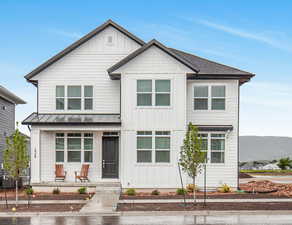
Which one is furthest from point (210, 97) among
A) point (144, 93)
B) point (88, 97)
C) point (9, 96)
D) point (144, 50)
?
point (9, 96)

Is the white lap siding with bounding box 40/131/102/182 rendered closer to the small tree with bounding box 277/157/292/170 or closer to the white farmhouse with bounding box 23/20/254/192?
the white farmhouse with bounding box 23/20/254/192

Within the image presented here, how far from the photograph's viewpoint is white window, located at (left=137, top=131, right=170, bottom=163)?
968 inches

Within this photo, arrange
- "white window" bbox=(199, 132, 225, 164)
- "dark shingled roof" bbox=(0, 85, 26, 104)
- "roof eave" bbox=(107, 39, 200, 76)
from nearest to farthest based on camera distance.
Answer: "roof eave" bbox=(107, 39, 200, 76)
"white window" bbox=(199, 132, 225, 164)
"dark shingled roof" bbox=(0, 85, 26, 104)

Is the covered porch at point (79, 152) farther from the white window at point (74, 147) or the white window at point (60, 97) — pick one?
the white window at point (60, 97)

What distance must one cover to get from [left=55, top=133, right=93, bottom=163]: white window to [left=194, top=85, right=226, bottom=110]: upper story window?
6052 millimetres

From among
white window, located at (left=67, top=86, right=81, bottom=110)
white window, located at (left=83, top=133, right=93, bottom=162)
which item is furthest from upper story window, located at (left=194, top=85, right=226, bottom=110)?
white window, located at (left=67, top=86, right=81, bottom=110)

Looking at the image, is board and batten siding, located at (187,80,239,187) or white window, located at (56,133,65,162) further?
white window, located at (56,133,65,162)

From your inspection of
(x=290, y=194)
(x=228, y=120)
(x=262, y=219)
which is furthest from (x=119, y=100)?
(x=262, y=219)

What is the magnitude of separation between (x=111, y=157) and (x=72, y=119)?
2924 millimetres

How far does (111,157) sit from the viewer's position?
2577 cm

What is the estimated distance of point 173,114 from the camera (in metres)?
24.5

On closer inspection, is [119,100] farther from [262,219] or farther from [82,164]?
[262,219]

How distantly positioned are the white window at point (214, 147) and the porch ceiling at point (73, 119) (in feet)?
15.6

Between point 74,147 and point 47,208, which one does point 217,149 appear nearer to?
point 74,147
